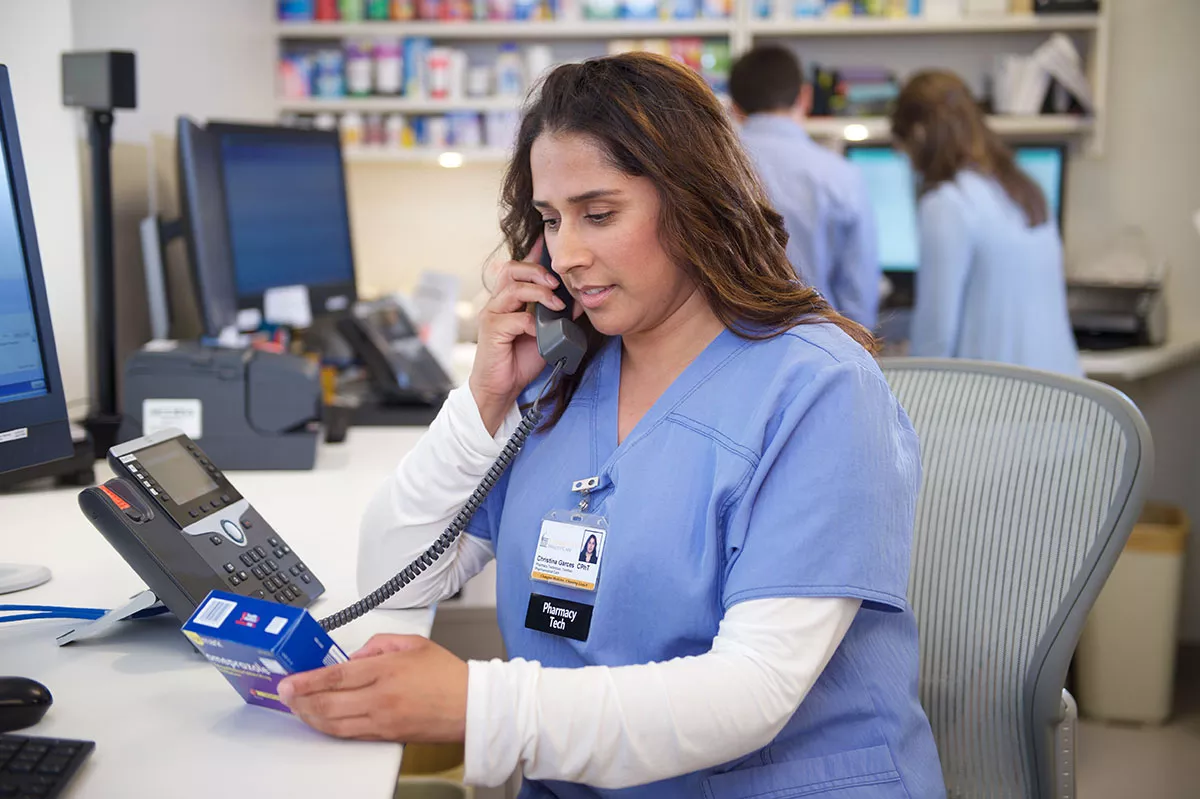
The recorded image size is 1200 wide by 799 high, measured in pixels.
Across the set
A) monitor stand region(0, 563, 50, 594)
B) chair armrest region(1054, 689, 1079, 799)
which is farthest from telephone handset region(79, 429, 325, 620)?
chair armrest region(1054, 689, 1079, 799)

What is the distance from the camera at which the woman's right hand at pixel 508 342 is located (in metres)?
1.33

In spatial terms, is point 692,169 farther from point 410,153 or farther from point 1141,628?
point 410,153

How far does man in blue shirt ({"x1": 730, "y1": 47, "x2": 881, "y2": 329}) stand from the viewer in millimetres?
3162


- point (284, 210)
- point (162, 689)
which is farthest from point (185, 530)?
point (284, 210)

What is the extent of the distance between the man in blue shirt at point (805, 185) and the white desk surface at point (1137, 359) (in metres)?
0.63

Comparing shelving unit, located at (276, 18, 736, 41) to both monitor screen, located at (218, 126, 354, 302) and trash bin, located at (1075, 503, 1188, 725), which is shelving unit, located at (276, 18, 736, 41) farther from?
trash bin, located at (1075, 503, 1188, 725)

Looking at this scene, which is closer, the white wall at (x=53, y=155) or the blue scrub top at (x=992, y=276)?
the white wall at (x=53, y=155)

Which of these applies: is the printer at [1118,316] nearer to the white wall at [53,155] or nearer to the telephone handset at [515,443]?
the telephone handset at [515,443]

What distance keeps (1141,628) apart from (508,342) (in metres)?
2.39

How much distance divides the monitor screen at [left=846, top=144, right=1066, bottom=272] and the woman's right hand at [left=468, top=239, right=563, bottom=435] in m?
2.72

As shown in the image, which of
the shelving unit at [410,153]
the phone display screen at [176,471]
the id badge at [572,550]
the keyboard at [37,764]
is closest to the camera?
the keyboard at [37,764]

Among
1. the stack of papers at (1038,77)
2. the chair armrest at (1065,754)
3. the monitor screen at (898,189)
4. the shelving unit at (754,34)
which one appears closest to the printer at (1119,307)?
the monitor screen at (898,189)

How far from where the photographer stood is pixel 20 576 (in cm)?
135

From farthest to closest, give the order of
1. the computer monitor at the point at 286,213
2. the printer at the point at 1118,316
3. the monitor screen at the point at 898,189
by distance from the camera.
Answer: the monitor screen at the point at 898,189 → the printer at the point at 1118,316 → the computer monitor at the point at 286,213
